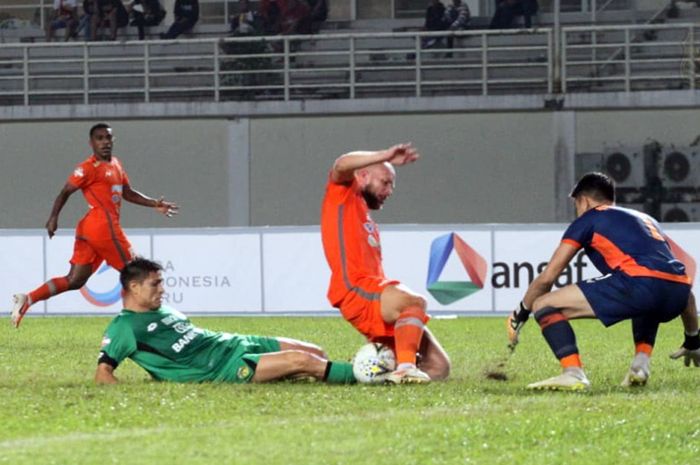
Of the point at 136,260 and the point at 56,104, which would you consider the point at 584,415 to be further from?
the point at 56,104

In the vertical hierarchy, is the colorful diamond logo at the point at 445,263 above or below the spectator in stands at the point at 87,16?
below

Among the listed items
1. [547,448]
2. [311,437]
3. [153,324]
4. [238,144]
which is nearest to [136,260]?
[153,324]

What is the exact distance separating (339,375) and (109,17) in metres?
24.2

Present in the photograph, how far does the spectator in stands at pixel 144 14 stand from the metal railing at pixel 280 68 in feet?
2.40

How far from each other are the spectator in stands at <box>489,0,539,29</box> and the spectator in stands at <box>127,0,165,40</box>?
7.16 metres

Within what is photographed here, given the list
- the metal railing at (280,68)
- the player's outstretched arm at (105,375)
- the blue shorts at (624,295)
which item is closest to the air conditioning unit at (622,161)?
the metal railing at (280,68)

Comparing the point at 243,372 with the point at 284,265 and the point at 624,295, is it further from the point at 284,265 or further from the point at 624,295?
the point at 284,265

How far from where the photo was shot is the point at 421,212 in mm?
32844

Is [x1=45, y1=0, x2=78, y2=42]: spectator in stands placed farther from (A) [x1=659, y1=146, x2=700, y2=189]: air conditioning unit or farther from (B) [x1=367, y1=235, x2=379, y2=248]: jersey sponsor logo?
(B) [x1=367, y1=235, x2=379, y2=248]: jersey sponsor logo

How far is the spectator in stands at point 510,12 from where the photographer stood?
3216 centimetres

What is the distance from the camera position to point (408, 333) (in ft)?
34.3

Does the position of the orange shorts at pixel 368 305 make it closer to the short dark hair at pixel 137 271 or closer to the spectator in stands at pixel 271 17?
the short dark hair at pixel 137 271

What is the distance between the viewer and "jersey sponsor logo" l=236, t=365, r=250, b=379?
34.7 ft

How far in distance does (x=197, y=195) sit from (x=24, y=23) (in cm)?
618
